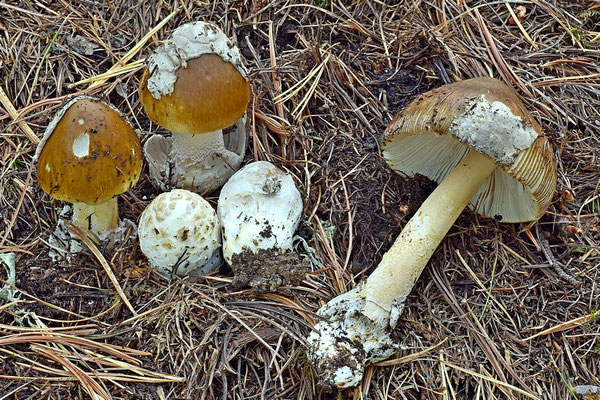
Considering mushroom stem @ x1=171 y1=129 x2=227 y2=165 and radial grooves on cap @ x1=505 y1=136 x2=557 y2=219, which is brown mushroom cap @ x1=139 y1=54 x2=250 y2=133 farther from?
radial grooves on cap @ x1=505 y1=136 x2=557 y2=219

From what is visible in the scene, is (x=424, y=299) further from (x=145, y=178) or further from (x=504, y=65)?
(x=145, y=178)

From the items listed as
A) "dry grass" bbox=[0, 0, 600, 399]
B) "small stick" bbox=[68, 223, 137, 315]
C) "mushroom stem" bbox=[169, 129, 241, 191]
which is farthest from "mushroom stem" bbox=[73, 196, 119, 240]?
"mushroom stem" bbox=[169, 129, 241, 191]

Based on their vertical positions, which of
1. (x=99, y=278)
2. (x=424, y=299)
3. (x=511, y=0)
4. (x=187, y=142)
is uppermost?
(x=511, y=0)

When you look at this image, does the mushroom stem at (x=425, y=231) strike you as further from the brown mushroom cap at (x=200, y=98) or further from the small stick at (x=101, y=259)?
the small stick at (x=101, y=259)

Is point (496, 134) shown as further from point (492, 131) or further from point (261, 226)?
point (261, 226)

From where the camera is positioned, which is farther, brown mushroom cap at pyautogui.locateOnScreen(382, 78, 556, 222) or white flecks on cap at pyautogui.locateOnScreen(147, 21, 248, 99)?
white flecks on cap at pyautogui.locateOnScreen(147, 21, 248, 99)

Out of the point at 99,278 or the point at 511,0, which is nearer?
the point at 99,278

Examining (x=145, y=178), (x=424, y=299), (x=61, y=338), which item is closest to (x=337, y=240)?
(x=424, y=299)

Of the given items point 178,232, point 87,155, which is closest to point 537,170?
point 178,232
